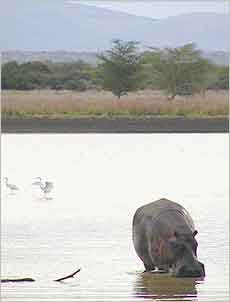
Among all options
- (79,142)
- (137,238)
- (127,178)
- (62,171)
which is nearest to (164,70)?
(79,142)

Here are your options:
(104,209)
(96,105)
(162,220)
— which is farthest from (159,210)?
(96,105)

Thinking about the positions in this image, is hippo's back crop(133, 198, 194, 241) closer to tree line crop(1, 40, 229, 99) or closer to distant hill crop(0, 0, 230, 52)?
distant hill crop(0, 0, 230, 52)

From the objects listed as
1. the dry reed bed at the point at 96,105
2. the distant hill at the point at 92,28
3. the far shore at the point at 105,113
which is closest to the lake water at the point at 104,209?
the far shore at the point at 105,113

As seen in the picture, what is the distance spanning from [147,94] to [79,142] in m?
1.58

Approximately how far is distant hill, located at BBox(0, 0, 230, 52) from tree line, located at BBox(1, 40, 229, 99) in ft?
0.69

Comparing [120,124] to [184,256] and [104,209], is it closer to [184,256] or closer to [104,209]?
[104,209]

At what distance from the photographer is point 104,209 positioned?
8891mm

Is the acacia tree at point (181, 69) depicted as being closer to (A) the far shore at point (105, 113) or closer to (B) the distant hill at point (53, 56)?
(B) the distant hill at point (53, 56)

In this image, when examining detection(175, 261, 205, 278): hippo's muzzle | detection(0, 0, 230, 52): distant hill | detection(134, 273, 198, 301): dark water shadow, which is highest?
detection(0, 0, 230, 52): distant hill

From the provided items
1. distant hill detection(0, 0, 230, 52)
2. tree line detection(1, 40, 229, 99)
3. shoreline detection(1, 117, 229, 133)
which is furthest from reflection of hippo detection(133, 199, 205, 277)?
tree line detection(1, 40, 229, 99)

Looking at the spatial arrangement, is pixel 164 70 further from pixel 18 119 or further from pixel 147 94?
pixel 18 119

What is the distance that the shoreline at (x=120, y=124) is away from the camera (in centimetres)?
1636

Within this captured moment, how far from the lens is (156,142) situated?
1812 centimetres

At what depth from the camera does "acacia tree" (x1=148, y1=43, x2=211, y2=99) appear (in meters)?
19.1
